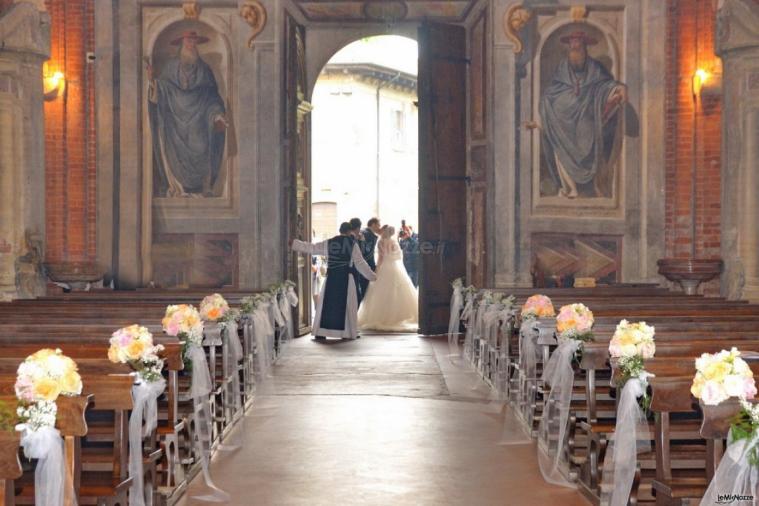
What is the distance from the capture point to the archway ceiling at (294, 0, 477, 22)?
16188mm

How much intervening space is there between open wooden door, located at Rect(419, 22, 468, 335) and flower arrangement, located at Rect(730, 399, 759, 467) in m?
11.7

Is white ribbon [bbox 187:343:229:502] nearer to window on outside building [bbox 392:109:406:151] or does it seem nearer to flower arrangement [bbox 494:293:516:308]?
flower arrangement [bbox 494:293:516:308]

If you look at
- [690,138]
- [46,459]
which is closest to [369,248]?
[690,138]

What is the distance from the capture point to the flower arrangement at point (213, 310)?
8102 millimetres

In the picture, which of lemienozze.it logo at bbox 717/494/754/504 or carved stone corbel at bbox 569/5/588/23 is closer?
lemienozze.it logo at bbox 717/494/754/504

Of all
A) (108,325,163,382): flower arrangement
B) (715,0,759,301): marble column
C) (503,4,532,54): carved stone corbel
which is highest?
(503,4,532,54): carved stone corbel

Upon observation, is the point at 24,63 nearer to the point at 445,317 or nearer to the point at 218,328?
the point at 218,328

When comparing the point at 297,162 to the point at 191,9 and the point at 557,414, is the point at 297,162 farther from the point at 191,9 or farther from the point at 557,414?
the point at 557,414

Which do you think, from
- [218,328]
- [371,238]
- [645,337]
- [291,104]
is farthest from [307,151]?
[645,337]

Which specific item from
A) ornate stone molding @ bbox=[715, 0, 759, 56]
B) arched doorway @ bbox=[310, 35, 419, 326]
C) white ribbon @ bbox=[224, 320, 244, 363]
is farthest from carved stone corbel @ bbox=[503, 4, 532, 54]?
arched doorway @ bbox=[310, 35, 419, 326]

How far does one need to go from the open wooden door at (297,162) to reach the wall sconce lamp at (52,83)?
10.1 ft

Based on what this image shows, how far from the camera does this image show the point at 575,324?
6.73 meters

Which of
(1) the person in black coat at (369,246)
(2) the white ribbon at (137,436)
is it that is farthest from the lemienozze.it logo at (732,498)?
(1) the person in black coat at (369,246)

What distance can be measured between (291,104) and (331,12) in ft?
7.74
